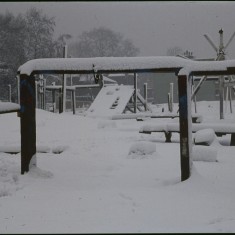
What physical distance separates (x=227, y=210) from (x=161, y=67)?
202 cm

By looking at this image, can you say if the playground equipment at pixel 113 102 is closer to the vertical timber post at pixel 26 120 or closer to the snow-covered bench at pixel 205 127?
the snow-covered bench at pixel 205 127

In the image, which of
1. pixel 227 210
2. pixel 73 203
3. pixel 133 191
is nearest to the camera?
pixel 227 210

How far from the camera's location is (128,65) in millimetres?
4875

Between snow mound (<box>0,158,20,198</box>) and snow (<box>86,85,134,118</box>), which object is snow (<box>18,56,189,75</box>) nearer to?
snow mound (<box>0,158,20,198</box>)

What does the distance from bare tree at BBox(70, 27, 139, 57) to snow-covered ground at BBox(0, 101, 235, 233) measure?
208 ft

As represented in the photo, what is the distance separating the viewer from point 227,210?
357cm

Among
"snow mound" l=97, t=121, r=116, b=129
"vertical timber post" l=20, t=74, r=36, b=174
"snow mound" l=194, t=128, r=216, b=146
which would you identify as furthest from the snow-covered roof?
"snow mound" l=97, t=121, r=116, b=129

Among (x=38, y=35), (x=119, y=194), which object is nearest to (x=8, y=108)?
(x=119, y=194)

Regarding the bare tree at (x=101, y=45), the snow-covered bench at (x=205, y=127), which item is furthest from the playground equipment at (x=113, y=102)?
the bare tree at (x=101, y=45)

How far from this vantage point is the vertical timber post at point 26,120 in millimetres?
5039

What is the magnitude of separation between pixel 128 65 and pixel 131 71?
3.9 inches

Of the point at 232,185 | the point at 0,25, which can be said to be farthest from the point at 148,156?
the point at 0,25

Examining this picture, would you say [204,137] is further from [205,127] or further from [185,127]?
[185,127]

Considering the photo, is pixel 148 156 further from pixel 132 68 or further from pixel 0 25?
pixel 0 25
